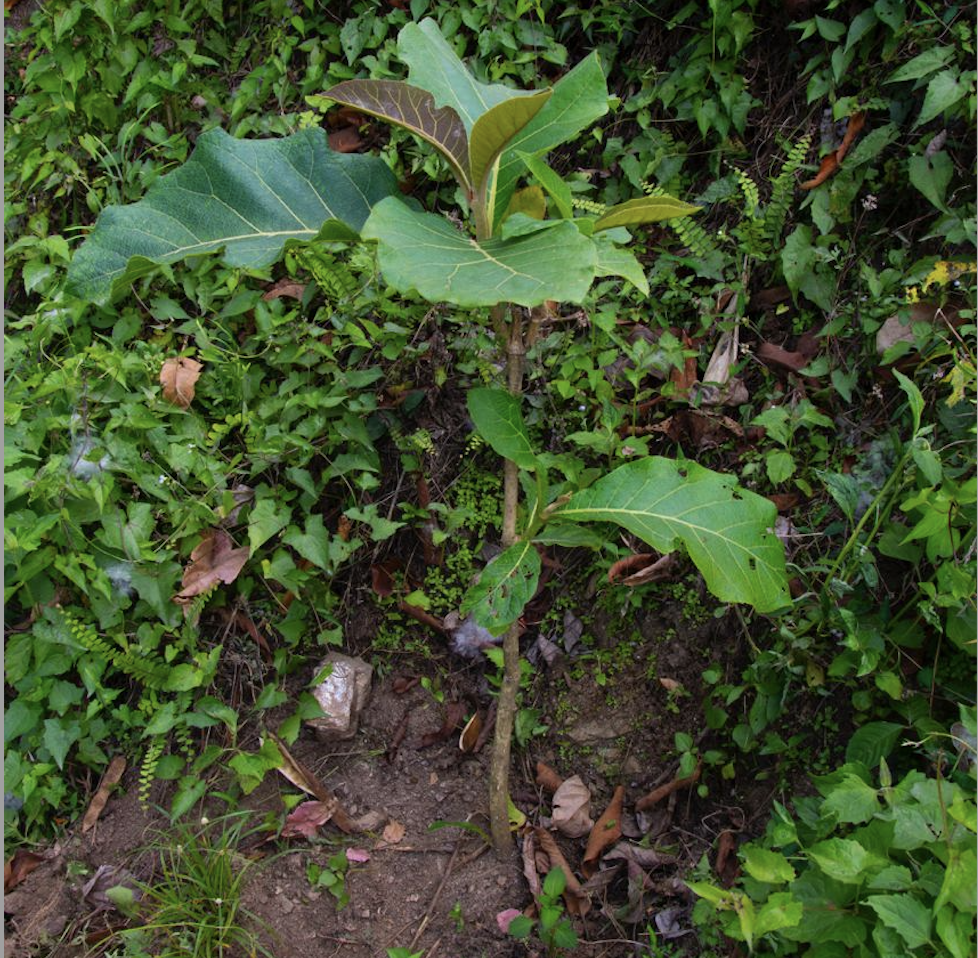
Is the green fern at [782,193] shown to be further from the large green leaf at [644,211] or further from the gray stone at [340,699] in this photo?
the gray stone at [340,699]

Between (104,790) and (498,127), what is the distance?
2026mm

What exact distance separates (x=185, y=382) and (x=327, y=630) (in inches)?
34.8

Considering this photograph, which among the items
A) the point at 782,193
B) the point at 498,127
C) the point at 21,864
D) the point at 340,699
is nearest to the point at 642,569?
the point at 340,699

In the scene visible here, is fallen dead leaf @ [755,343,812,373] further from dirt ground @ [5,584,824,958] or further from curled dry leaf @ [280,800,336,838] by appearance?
curled dry leaf @ [280,800,336,838]

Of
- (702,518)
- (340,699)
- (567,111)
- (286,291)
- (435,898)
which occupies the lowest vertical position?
(435,898)

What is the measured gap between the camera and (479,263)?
1.31m

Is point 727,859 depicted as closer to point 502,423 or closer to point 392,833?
point 392,833

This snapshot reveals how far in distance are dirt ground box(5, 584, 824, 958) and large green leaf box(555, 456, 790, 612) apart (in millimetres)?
620

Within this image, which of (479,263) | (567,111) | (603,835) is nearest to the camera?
(479,263)

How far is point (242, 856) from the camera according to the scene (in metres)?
2.16

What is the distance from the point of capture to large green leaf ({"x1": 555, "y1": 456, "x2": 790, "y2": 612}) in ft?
5.34

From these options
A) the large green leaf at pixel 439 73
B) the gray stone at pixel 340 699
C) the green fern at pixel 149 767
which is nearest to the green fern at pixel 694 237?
the large green leaf at pixel 439 73

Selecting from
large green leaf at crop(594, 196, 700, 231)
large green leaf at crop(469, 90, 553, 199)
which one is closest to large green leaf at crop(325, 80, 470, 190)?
large green leaf at crop(469, 90, 553, 199)

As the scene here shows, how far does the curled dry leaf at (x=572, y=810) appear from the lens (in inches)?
86.2
